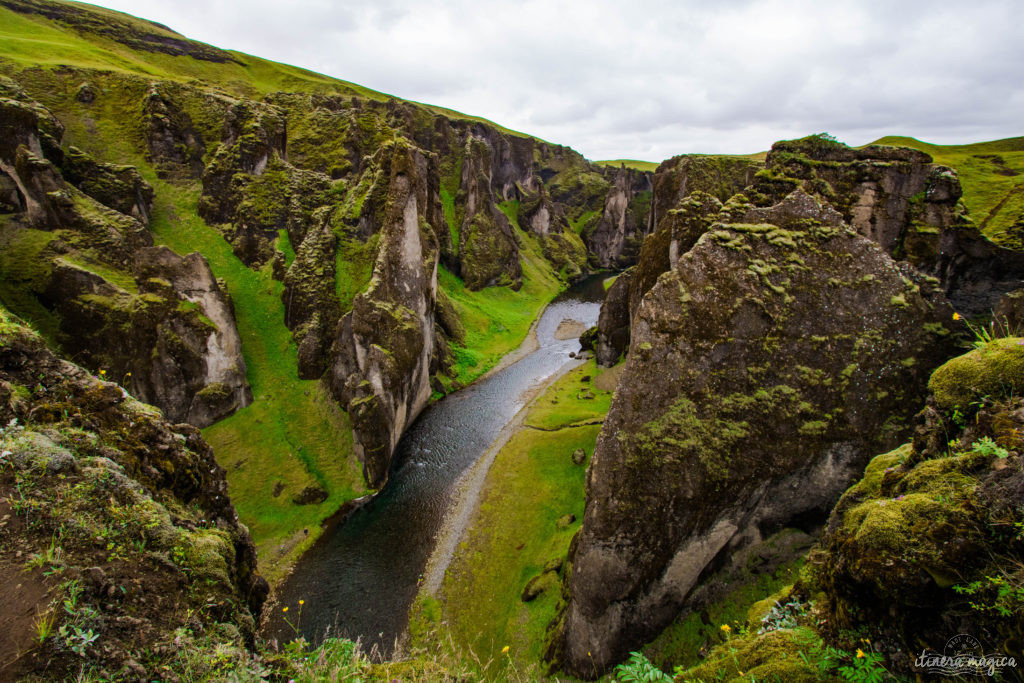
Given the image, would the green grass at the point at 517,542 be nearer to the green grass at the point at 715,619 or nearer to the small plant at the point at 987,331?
the green grass at the point at 715,619

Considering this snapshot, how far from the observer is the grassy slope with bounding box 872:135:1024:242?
2026cm

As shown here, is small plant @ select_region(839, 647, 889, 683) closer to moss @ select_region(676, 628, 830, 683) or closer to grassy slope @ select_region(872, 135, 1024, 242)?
moss @ select_region(676, 628, 830, 683)

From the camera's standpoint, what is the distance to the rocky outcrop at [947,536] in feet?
12.7

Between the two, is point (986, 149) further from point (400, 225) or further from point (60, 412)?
point (60, 412)

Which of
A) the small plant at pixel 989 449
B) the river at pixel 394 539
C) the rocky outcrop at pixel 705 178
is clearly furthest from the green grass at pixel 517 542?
the rocky outcrop at pixel 705 178

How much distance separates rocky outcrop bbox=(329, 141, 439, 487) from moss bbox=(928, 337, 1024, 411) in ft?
87.1

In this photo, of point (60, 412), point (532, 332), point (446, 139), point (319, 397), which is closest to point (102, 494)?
point (60, 412)

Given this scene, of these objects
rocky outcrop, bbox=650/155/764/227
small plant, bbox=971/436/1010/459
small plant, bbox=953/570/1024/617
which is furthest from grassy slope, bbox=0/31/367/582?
rocky outcrop, bbox=650/155/764/227

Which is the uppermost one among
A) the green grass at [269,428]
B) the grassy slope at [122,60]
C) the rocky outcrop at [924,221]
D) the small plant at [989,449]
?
the grassy slope at [122,60]

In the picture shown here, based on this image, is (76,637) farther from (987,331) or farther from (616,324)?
(616,324)

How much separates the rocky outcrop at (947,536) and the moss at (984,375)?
12 millimetres

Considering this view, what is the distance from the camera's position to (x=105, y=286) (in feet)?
79.3

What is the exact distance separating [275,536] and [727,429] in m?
23.7

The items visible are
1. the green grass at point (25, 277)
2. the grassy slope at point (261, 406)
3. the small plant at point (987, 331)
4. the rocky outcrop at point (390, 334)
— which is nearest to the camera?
the small plant at point (987, 331)
